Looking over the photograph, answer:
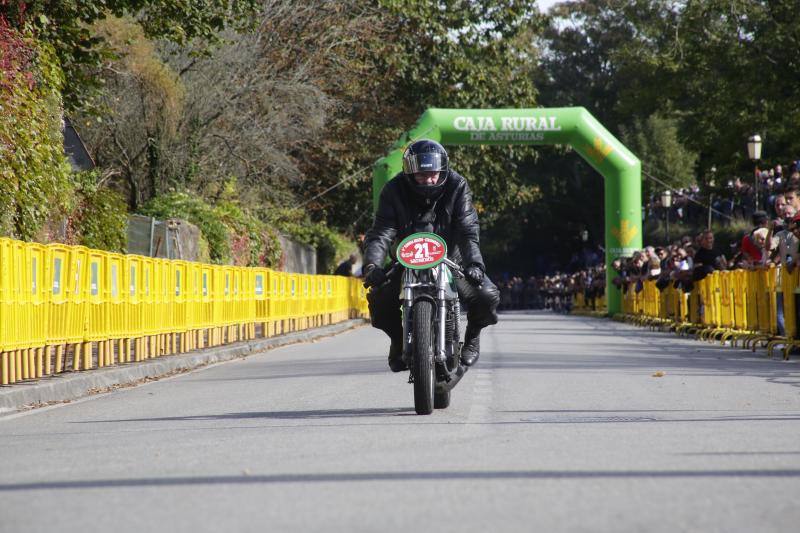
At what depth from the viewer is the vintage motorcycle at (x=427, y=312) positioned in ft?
30.9

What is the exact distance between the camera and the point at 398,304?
33.2 ft

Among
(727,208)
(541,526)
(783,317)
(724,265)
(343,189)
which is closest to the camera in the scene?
(541,526)

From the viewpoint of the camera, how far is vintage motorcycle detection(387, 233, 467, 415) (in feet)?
30.9

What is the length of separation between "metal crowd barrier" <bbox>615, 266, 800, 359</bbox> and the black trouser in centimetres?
837

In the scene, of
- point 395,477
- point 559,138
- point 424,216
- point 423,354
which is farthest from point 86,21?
point 559,138

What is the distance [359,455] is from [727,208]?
4648cm

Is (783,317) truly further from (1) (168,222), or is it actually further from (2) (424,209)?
(1) (168,222)

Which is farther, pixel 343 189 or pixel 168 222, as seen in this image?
pixel 343 189

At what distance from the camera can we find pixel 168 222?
25609mm

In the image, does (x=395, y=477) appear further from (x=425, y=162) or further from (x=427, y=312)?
(x=425, y=162)

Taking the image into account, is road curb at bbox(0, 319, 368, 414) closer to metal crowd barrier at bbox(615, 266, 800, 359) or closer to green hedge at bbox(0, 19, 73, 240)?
green hedge at bbox(0, 19, 73, 240)

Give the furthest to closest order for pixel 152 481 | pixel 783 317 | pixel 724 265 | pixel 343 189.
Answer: pixel 343 189 → pixel 724 265 → pixel 783 317 → pixel 152 481

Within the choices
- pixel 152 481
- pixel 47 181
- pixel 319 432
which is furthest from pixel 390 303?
pixel 47 181

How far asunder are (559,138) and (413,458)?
30.9m
